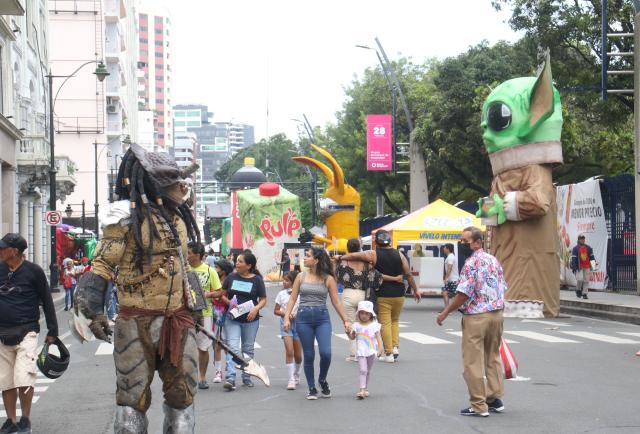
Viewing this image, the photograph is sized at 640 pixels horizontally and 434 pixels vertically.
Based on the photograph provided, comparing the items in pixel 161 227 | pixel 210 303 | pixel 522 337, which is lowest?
pixel 522 337

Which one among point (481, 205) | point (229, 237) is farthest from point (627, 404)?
point (229, 237)

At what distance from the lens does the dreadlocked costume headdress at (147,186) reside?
707 cm

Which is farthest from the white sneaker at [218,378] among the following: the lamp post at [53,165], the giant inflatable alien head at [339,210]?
the giant inflatable alien head at [339,210]

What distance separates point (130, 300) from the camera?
23.1 ft

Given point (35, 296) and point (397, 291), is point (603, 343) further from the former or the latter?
point (35, 296)

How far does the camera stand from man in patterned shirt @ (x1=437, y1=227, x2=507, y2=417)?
1020 centimetres

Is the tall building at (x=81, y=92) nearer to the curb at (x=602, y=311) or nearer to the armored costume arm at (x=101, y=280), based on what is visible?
the curb at (x=602, y=311)

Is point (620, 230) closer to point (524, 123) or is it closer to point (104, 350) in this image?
point (524, 123)

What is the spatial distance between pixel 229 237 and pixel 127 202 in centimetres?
6405

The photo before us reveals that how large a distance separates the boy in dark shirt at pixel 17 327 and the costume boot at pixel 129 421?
2685 mm

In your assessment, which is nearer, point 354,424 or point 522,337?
point 354,424

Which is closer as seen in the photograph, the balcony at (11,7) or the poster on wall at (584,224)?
the balcony at (11,7)

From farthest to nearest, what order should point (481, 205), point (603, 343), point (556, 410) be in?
point (481, 205) < point (603, 343) < point (556, 410)

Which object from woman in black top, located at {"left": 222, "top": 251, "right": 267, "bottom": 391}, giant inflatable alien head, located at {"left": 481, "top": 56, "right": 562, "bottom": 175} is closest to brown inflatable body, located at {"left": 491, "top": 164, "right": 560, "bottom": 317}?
giant inflatable alien head, located at {"left": 481, "top": 56, "right": 562, "bottom": 175}
